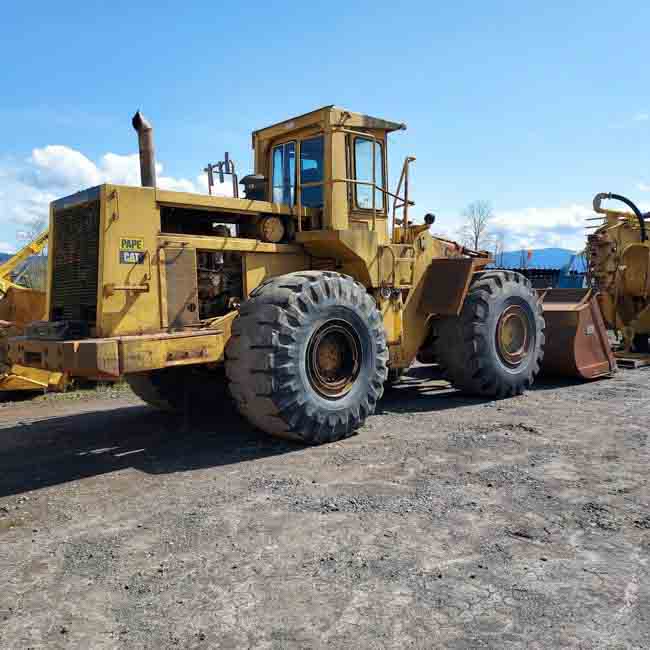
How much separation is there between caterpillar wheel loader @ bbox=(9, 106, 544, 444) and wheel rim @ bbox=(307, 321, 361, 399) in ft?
0.05

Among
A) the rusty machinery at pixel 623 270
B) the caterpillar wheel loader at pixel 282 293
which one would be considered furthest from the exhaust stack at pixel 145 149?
the rusty machinery at pixel 623 270

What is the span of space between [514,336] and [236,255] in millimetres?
4038

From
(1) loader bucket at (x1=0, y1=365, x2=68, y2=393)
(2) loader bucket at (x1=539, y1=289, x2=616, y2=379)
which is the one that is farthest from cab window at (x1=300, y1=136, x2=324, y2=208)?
(1) loader bucket at (x1=0, y1=365, x2=68, y2=393)

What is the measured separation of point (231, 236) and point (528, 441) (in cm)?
367

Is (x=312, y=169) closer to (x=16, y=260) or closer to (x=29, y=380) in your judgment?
(x=29, y=380)

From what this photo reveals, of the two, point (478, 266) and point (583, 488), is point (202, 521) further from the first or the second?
point (478, 266)

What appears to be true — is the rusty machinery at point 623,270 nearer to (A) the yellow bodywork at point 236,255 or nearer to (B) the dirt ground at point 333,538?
(A) the yellow bodywork at point 236,255

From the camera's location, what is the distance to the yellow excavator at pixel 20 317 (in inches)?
382

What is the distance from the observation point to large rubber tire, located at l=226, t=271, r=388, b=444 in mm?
5848

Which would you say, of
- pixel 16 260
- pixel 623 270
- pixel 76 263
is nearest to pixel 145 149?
pixel 76 263

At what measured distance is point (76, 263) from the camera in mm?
6344

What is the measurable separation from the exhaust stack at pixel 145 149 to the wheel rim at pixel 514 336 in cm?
471

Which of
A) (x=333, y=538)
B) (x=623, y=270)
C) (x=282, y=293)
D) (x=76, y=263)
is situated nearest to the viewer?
(x=333, y=538)

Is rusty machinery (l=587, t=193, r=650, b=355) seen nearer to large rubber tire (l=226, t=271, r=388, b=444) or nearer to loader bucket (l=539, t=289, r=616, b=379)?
loader bucket (l=539, t=289, r=616, b=379)
